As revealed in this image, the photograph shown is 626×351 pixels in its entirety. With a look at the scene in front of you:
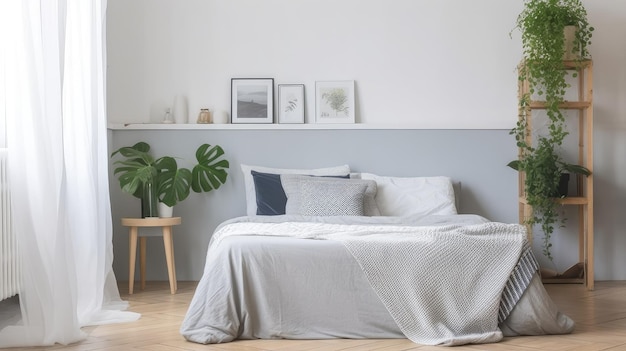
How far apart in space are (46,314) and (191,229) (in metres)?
2.46

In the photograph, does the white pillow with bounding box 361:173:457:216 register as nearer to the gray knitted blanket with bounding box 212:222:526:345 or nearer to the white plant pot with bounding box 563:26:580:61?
the white plant pot with bounding box 563:26:580:61

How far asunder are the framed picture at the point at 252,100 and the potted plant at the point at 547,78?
1.78m

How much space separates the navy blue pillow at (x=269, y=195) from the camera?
5.65 m

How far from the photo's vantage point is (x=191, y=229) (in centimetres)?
620

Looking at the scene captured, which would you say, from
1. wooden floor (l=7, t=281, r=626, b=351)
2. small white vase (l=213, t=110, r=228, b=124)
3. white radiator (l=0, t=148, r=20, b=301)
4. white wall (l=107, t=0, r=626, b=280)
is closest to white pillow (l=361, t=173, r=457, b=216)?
white wall (l=107, t=0, r=626, b=280)

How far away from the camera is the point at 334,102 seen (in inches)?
244

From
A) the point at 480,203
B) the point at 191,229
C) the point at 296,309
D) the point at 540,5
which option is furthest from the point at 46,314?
the point at 540,5

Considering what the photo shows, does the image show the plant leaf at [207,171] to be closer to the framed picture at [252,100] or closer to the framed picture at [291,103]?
the framed picture at [252,100]

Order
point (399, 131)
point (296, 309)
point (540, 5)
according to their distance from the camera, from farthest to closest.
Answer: point (399, 131) → point (540, 5) → point (296, 309)

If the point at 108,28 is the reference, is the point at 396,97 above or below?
below

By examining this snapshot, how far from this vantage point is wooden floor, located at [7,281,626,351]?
3744 mm

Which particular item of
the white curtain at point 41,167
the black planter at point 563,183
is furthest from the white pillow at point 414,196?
the white curtain at point 41,167

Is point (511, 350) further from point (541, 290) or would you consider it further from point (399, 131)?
point (399, 131)

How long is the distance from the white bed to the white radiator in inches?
37.9
